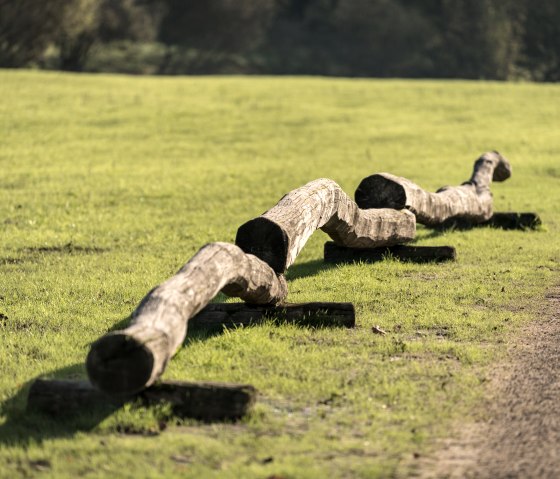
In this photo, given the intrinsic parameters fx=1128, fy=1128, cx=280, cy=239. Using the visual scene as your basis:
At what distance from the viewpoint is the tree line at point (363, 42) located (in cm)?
7225

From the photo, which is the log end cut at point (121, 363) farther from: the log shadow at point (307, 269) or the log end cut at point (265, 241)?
the log shadow at point (307, 269)

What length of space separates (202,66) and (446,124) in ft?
141

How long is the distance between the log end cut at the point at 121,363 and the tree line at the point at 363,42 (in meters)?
63.6

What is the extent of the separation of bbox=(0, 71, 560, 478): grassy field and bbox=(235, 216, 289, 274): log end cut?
0.53 meters

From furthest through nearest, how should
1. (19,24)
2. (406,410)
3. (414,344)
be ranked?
(19,24)
(414,344)
(406,410)

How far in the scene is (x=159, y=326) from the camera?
6.06 meters

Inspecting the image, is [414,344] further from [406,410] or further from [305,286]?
[305,286]

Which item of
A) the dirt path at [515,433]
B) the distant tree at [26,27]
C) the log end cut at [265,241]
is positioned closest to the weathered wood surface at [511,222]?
the log end cut at [265,241]

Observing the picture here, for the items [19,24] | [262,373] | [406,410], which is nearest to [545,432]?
[406,410]

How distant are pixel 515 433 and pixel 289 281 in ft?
16.4

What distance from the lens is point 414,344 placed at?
8.05 metres

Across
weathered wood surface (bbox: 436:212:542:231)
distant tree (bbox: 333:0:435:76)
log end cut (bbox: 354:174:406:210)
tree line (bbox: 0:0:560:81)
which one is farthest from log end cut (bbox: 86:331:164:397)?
distant tree (bbox: 333:0:435:76)

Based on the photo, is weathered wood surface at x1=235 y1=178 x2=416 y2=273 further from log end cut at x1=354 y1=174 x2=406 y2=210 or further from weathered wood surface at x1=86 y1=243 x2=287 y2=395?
weathered wood surface at x1=86 y1=243 x2=287 y2=395

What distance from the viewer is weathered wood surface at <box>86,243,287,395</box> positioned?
577 centimetres
